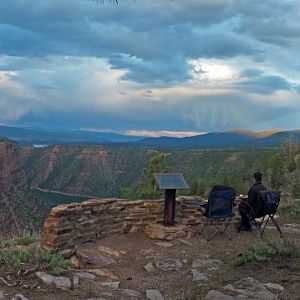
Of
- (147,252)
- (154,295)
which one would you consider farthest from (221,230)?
(154,295)

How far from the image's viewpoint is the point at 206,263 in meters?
6.14

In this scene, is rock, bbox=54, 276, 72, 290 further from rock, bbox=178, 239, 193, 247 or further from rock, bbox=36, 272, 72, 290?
rock, bbox=178, 239, 193, 247

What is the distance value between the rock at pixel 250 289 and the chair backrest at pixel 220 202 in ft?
8.33

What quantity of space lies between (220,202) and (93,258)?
2466 mm

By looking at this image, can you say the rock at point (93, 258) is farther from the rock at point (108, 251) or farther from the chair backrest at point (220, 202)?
the chair backrest at point (220, 202)

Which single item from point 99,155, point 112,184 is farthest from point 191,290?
point 99,155

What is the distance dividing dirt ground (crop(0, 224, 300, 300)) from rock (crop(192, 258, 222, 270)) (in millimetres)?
76

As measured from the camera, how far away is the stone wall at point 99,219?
6.43 metres

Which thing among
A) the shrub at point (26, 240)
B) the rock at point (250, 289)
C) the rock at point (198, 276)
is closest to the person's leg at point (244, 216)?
the rock at point (198, 276)

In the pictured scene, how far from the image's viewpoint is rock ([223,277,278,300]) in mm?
4682

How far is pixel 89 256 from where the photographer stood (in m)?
6.22

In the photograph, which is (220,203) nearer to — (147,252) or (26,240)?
(147,252)

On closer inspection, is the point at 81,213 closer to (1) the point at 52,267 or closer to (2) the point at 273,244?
(1) the point at 52,267

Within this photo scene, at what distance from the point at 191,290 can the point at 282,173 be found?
24740 millimetres
